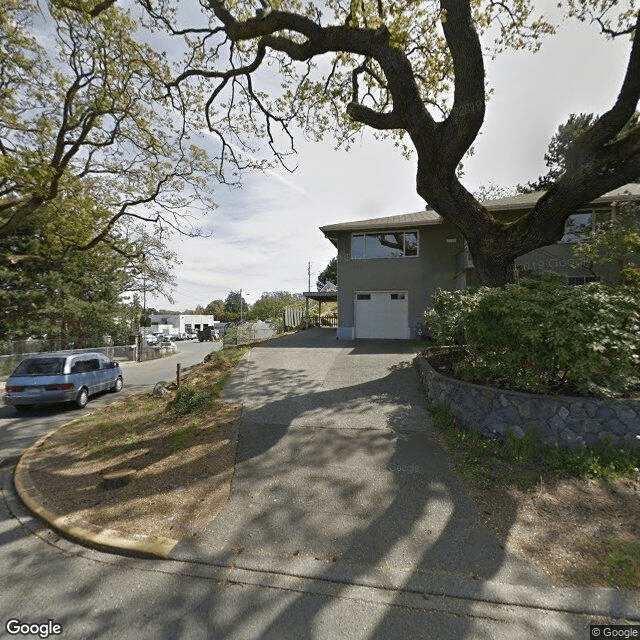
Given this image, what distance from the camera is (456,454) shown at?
15.1 feet

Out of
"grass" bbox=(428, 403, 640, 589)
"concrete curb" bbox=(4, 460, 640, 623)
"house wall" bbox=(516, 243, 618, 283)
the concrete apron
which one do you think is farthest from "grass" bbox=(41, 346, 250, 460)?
"house wall" bbox=(516, 243, 618, 283)

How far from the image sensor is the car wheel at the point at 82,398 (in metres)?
9.06

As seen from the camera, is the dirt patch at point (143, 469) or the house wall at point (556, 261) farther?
the house wall at point (556, 261)

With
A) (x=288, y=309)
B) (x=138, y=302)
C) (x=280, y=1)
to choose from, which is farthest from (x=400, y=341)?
(x=138, y=302)

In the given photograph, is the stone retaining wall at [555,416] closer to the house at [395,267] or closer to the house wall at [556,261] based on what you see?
the house at [395,267]

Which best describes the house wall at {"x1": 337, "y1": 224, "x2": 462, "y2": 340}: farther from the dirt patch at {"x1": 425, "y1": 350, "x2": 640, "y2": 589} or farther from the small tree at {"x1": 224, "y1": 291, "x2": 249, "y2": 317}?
the small tree at {"x1": 224, "y1": 291, "x2": 249, "y2": 317}

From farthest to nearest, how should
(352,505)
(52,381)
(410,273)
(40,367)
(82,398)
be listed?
(410,273) < (82,398) < (40,367) < (52,381) < (352,505)

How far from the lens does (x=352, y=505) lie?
3600 mm

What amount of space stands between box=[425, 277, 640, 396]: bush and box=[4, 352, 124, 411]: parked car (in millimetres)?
9889

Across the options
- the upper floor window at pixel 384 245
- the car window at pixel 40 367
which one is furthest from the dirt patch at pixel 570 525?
the upper floor window at pixel 384 245

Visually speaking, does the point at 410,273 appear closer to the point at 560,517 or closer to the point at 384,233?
the point at 384,233

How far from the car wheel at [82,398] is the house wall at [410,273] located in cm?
999
